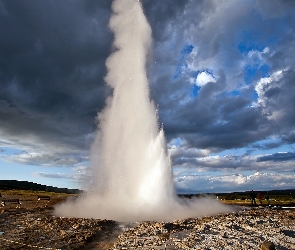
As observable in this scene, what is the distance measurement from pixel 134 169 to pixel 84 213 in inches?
281

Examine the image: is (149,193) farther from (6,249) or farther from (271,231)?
(6,249)

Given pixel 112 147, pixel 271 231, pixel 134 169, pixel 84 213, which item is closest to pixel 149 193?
pixel 134 169

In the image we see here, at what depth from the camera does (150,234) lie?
18.0m

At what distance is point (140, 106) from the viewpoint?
117ft

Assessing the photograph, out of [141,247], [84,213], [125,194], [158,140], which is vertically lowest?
[141,247]

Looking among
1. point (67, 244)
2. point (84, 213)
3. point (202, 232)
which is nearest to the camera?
point (67, 244)

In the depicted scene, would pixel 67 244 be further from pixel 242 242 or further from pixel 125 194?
pixel 125 194

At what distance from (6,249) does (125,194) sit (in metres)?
18.0

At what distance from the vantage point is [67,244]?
16.8 m

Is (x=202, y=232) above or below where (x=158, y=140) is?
below

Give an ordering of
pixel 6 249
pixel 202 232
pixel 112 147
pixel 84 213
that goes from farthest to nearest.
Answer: pixel 112 147, pixel 84 213, pixel 202 232, pixel 6 249

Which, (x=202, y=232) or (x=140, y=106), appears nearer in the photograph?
(x=202, y=232)

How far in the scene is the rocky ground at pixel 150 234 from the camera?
16.0m

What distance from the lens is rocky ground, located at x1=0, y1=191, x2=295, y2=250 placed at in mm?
15984
